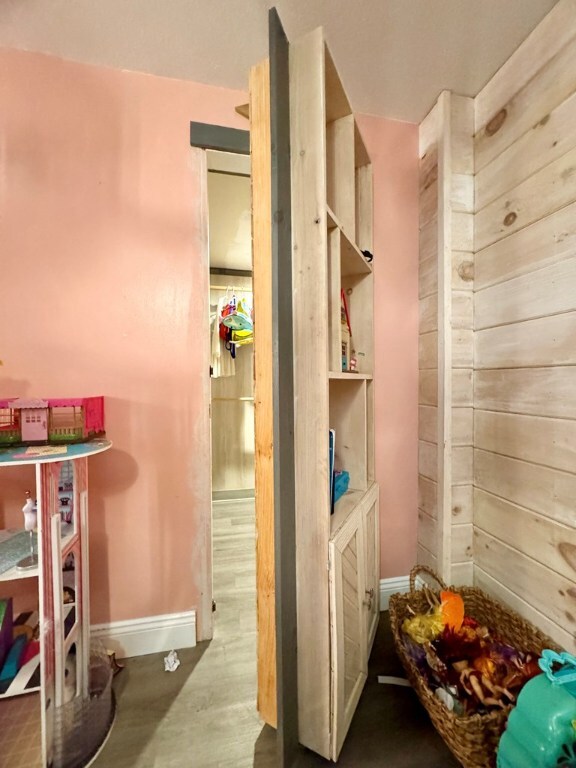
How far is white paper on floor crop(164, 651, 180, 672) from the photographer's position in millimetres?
1274

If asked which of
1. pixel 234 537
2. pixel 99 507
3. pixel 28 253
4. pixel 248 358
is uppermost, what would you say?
pixel 28 253

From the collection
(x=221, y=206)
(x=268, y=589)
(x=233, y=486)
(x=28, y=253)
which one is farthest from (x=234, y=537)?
(x=221, y=206)

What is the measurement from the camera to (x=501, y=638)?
119cm

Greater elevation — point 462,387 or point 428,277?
point 428,277

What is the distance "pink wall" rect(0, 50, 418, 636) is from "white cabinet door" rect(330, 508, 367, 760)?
26.4 inches

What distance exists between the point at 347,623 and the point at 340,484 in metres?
0.44

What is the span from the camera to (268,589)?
1002mm

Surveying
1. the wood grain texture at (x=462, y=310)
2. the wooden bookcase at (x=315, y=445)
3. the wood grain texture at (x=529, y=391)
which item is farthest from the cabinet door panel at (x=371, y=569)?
the wood grain texture at (x=462, y=310)

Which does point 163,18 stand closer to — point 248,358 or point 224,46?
point 224,46

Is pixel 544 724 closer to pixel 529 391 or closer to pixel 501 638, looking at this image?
pixel 501 638

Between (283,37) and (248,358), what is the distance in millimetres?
2508

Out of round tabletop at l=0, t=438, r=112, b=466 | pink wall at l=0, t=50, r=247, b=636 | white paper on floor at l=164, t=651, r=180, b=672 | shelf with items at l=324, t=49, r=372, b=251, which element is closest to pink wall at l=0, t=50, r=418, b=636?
pink wall at l=0, t=50, r=247, b=636

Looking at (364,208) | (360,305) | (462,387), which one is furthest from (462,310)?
(364,208)

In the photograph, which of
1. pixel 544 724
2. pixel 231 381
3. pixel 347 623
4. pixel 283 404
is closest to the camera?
pixel 544 724
